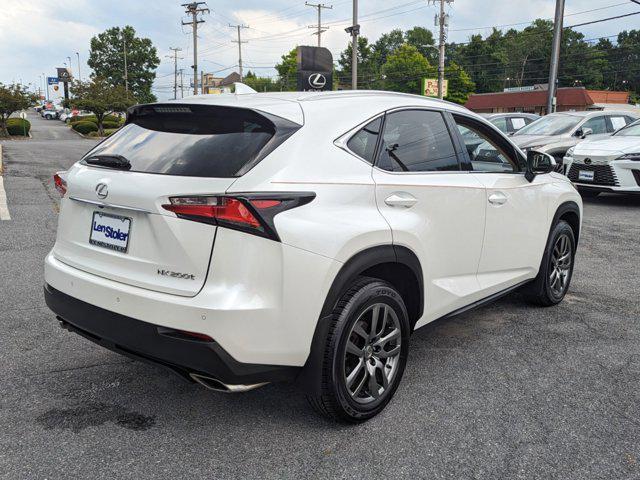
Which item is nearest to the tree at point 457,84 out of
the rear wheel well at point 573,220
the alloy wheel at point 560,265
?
the rear wheel well at point 573,220

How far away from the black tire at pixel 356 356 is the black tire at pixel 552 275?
1.99 metres

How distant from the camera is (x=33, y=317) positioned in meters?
4.54

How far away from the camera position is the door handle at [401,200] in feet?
10.1

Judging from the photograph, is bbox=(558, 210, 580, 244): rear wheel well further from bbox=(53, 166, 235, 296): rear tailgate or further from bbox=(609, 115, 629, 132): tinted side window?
bbox=(609, 115, 629, 132): tinted side window

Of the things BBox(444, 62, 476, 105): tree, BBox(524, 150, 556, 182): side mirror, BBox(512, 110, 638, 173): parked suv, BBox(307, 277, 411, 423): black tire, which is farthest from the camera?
BBox(444, 62, 476, 105): tree

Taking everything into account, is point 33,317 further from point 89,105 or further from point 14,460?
point 89,105

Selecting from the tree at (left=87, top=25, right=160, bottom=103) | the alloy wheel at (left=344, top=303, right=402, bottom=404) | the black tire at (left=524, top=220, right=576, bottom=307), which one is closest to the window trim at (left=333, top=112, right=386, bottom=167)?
the alloy wheel at (left=344, top=303, right=402, bottom=404)

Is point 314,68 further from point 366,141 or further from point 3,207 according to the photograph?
point 366,141

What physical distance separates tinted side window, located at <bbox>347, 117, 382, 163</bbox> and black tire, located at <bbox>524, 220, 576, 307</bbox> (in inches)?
88.9

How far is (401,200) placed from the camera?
3137mm

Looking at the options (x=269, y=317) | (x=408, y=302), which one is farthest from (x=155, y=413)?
(x=408, y=302)

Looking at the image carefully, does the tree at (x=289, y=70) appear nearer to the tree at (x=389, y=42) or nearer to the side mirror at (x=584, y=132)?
the tree at (x=389, y=42)

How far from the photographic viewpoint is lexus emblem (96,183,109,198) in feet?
9.30

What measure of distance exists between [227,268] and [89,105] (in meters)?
47.6
